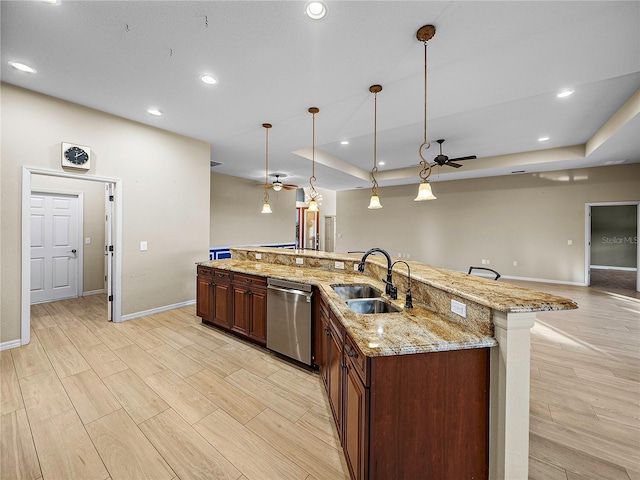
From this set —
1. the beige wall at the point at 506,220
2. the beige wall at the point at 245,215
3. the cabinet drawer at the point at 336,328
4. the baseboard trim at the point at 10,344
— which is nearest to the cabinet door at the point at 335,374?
the cabinet drawer at the point at 336,328

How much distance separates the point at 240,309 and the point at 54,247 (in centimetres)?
440

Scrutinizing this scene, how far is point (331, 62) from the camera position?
245 centimetres

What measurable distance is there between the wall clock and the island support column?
15.1 ft

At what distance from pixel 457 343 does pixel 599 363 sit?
9.04ft

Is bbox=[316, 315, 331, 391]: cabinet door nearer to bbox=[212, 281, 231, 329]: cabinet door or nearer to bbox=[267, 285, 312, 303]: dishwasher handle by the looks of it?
bbox=[267, 285, 312, 303]: dishwasher handle

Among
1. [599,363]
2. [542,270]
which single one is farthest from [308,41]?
[542,270]

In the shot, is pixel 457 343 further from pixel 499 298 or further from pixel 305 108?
pixel 305 108

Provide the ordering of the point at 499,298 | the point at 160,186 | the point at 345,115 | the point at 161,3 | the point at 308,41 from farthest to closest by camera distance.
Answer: the point at 160,186 < the point at 345,115 < the point at 308,41 < the point at 161,3 < the point at 499,298

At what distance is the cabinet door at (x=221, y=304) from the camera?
3.27 meters

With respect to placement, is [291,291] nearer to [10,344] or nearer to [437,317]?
[437,317]

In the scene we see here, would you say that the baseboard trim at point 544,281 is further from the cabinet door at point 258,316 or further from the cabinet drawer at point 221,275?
the cabinet drawer at point 221,275

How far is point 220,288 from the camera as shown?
11.0 feet

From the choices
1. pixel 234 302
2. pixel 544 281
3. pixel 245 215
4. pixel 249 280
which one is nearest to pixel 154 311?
pixel 234 302

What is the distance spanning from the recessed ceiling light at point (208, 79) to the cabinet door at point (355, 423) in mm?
3018
